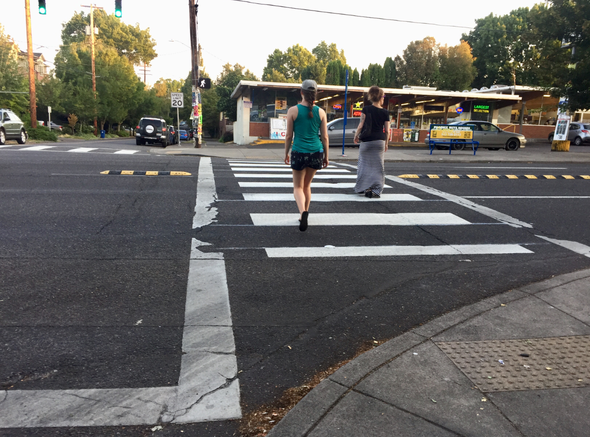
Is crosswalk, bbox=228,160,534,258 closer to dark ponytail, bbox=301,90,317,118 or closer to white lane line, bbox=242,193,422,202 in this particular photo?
white lane line, bbox=242,193,422,202

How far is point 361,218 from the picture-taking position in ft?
23.6

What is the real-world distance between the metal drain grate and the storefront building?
25633mm

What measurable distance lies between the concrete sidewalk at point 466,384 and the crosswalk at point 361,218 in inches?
76.7

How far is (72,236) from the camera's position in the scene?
227 inches

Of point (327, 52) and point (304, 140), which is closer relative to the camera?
point (304, 140)

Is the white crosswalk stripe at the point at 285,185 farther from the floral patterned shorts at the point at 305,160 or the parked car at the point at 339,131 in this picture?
the parked car at the point at 339,131

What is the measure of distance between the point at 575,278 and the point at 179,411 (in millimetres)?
3990

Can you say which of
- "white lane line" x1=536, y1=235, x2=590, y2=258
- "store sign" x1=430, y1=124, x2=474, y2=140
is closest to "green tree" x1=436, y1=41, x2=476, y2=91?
"store sign" x1=430, y1=124, x2=474, y2=140

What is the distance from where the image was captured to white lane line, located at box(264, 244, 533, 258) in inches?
213

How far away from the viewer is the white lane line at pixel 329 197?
8.37 meters

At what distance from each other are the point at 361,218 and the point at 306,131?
5.63 feet

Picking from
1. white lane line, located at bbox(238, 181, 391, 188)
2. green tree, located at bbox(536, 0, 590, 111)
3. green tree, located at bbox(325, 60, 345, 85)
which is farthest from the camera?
green tree, located at bbox(325, 60, 345, 85)

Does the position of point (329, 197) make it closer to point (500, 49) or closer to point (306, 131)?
point (306, 131)

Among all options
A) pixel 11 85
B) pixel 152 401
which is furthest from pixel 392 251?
pixel 11 85
